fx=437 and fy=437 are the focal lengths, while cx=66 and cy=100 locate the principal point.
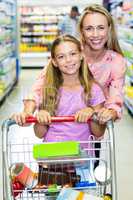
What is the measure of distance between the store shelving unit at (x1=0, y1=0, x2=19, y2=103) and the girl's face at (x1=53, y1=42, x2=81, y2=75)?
5.72m

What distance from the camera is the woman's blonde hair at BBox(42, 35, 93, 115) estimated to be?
2439 mm

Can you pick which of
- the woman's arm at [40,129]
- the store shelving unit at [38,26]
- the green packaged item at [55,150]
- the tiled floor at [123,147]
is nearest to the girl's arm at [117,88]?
the woman's arm at [40,129]

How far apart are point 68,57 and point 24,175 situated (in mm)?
694

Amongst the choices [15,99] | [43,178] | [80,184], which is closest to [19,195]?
[43,178]

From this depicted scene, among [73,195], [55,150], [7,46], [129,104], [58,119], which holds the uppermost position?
[7,46]

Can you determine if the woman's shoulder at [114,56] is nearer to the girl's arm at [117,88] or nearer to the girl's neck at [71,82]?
the girl's arm at [117,88]

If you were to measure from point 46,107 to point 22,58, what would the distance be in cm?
1291

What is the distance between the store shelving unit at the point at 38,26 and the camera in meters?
15.5

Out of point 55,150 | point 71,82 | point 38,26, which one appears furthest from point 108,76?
point 38,26

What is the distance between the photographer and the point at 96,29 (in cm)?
254

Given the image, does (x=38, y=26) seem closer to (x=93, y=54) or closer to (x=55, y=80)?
(x=93, y=54)

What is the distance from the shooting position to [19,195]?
2.11 meters

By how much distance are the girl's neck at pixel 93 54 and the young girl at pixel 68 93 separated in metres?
0.19

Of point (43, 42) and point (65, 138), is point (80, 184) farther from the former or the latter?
point (43, 42)
